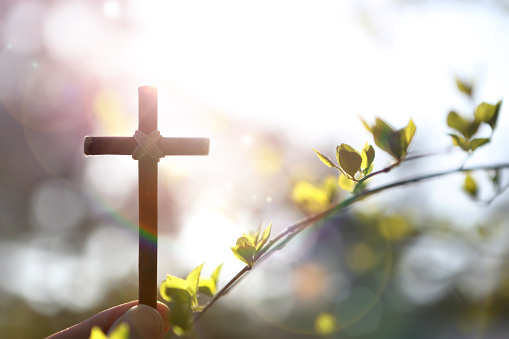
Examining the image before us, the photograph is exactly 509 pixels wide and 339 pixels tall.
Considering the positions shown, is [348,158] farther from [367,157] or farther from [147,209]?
[147,209]

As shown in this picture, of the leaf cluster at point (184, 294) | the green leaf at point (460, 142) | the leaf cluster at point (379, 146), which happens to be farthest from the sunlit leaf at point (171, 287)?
the green leaf at point (460, 142)

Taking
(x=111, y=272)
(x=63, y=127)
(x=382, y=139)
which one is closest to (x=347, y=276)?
(x=382, y=139)

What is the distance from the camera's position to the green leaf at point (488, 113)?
0.39 m

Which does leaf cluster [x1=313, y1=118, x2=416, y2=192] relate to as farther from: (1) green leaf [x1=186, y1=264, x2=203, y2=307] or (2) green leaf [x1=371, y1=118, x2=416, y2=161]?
(1) green leaf [x1=186, y1=264, x2=203, y2=307]

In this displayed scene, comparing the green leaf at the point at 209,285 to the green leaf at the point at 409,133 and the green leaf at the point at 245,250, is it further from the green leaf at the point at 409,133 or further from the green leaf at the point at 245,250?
the green leaf at the point at 409,133

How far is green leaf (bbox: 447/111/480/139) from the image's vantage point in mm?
403

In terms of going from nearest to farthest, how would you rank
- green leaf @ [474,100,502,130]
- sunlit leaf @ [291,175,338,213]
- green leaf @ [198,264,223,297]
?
green leaf @ [474,100,502,130] → green leaf @ [198,264,223,297] → sunlit leaf @ [291,175,338,213]

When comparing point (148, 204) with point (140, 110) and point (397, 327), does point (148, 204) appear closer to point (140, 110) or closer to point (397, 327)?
point (140, 110)

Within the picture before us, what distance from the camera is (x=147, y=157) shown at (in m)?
0.71

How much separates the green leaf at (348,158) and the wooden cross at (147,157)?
1.09 ft

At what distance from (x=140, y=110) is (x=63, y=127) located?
15.9ft

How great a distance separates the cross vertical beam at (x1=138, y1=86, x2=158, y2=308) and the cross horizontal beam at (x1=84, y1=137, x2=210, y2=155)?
1.4 inches

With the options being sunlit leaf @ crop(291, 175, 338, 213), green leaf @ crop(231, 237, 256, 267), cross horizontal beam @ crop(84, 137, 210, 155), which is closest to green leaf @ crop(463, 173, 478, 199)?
sunlit leaf @ crop(291, 175, 338, 213)

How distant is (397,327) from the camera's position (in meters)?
4.66
